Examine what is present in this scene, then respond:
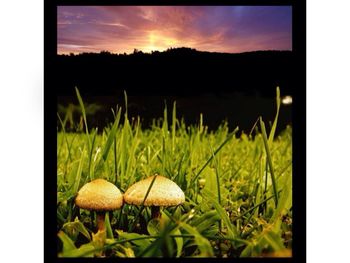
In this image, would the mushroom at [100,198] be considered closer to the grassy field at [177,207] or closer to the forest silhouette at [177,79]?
the grassy field at [177,207]

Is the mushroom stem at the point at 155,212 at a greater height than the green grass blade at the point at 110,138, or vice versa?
the green grass blade at the point at 110,138

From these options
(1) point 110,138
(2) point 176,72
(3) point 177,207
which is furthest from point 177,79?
(3) point 177,207

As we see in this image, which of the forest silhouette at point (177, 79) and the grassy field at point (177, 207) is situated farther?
the forest silhouette at point (177, 79)

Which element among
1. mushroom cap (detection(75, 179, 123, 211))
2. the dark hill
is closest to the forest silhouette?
the dark hill

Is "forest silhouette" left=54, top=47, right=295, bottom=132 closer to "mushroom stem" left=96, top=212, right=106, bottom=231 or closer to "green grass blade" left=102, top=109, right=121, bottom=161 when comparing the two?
"green grass blade" left=102, top=109, right=121, bottom=161

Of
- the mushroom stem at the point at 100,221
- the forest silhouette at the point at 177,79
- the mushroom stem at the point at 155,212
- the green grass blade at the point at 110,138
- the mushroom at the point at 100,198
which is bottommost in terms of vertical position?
the mushroom stem at the point at 100,221

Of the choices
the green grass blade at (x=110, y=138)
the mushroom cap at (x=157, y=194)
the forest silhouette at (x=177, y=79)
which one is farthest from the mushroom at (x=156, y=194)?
the forest silhouette at (x=177, y=79)

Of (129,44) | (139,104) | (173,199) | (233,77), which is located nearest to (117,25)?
(129,44)
